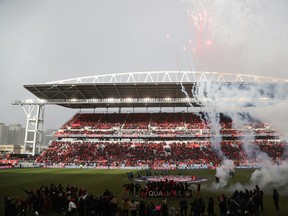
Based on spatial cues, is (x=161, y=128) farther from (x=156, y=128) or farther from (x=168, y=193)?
(x=168, y=193)

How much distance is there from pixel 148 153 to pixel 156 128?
12.6m

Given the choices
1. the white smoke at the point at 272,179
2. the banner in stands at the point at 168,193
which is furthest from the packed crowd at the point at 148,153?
the banner in stands at the point at 168,193

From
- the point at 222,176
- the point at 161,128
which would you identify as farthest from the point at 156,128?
the point at 222,176

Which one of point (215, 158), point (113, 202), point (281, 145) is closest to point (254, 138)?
point (281, 145)

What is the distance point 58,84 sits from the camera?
62.6 m

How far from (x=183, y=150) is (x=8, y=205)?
46.5 m

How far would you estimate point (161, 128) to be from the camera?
2655 inches

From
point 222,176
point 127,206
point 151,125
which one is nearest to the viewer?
point 127,206

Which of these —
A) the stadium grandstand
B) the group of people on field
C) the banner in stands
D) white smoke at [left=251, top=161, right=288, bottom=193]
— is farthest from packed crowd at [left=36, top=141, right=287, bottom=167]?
the group of people on field

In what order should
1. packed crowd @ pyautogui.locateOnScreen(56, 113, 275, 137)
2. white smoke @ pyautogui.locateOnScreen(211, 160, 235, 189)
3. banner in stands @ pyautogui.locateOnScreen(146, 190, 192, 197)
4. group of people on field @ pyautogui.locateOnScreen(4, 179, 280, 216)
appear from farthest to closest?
packed crowd @ pyautogui.locateOnScreen(56, 113, 275, 137) → white smoke @ pyautogui.locateOnScreen(211, 160, 235, 189) → banner in stands @ pyautogui.locateOnScreen(146, 190, 192, 197) → group of people on field @ pyautogui.locateOnScreen(4, 179, 280, 216)

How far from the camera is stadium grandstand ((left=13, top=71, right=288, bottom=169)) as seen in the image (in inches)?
2106

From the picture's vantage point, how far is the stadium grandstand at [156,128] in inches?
2106

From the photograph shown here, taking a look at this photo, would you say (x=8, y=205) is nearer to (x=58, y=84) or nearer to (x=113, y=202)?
(x=113, y=202)

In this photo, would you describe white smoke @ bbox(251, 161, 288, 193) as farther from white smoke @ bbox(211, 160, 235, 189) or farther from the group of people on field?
the group of people on field
